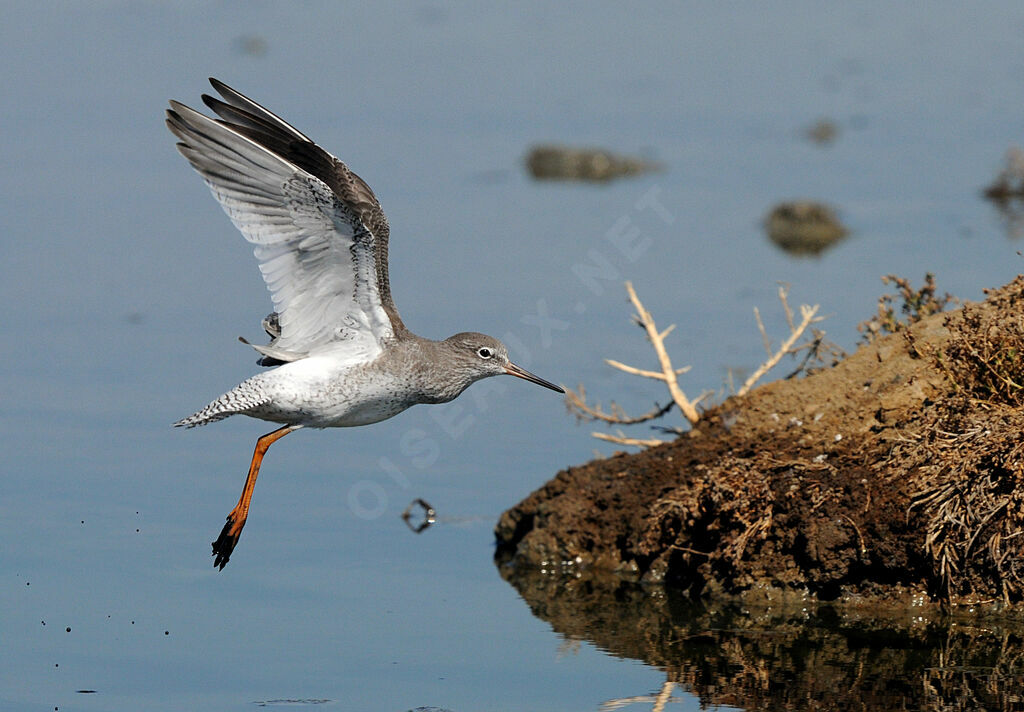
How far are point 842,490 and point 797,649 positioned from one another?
1064 mm

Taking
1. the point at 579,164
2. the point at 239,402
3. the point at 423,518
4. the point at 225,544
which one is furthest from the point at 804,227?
the point at 225,544

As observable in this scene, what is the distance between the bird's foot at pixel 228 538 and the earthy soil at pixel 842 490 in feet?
7.70

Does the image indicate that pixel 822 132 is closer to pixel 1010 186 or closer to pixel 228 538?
pixel 1010 186

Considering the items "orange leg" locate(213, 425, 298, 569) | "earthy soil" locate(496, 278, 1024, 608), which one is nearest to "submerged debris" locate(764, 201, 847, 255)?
"earthy soil" locate(496, 278, 1024, 608)

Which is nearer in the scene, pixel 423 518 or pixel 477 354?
pixel 477 354

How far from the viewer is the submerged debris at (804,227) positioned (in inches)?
730

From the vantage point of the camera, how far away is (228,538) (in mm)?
9672

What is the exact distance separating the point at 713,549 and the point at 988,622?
1.80m

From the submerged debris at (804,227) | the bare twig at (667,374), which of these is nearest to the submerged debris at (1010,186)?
the submerged debris at (804,227)

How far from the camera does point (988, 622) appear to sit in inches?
384

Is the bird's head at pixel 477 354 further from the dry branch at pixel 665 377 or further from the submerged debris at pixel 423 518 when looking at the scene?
the submerged debris at pixel 423 518

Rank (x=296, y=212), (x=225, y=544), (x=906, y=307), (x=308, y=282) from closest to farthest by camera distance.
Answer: (x=296, y=212) → (x=308, y=282) → (x=225, y=544) → (x=906, y=307)

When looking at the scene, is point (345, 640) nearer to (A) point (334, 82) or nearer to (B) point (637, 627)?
(B) point (637, 627)

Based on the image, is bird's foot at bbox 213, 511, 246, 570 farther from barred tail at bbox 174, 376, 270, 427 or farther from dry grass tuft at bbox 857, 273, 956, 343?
dry grass tuft at bbox 857, 273, 956, 343
